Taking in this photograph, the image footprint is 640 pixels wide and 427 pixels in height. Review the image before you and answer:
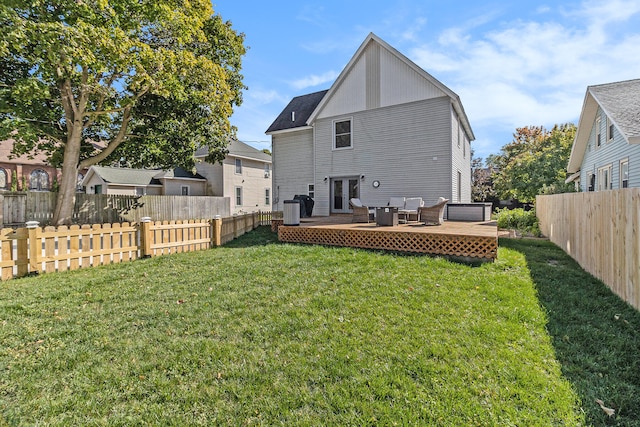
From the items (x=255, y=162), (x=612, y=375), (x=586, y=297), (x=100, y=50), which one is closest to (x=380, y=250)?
(x=586, y=297)

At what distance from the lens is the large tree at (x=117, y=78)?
7367 mm

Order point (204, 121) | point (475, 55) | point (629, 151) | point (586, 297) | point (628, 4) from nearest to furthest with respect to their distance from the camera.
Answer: point (586, 297), point (628, 4), point (629, 151), point (475, 55), point (204, 121)

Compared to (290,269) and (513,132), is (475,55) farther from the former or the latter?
(513,132)

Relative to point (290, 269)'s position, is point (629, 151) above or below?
above

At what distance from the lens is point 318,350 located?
3096mm

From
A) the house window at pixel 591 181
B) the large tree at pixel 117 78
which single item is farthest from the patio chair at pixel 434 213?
the house window at pixel 591 181

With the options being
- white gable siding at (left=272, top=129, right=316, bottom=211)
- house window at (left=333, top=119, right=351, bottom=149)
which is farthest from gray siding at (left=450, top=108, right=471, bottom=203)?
white gable siding at (left=272, top=129, right=316, bottom=211)

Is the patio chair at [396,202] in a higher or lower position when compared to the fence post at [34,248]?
higher

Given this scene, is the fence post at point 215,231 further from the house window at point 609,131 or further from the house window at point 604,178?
the house window at point 604,178

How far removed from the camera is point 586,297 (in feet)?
15.2

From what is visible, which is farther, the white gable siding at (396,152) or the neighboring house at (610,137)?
the white gable siding at (396,152)

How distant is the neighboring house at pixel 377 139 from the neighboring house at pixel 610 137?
16.2 ft

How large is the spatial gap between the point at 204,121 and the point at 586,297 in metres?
12.7

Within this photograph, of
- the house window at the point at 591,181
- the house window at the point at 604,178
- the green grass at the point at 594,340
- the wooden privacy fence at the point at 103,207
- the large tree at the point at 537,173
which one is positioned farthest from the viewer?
the large tree at the point at 537,173
